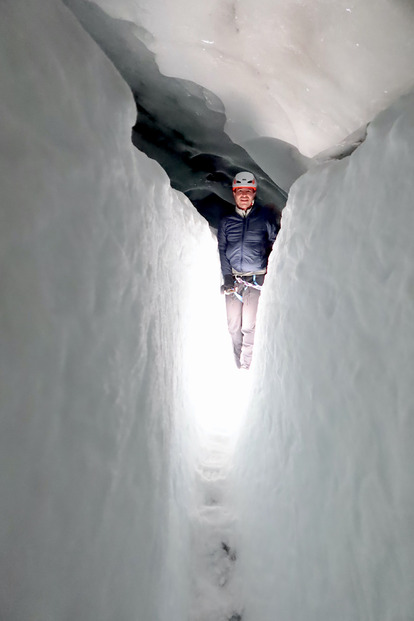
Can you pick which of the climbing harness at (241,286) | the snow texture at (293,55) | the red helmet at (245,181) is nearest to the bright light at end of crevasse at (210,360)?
the climbing harness at (241,286)

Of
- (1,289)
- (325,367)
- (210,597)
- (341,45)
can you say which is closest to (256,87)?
(341,45)

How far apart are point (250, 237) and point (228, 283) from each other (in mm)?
634

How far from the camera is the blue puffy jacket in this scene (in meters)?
4.30

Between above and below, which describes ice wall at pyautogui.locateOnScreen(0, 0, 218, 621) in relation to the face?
below

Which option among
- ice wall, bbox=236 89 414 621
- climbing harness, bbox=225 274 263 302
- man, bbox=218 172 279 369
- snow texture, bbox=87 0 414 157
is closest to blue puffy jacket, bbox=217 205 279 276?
man, bbox=218 172 279 369

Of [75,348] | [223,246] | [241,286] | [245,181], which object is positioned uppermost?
[245,181]

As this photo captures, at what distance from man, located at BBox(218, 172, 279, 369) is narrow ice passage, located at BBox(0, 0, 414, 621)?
1948mm

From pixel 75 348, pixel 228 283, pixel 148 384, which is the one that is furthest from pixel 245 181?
pixel 75 348

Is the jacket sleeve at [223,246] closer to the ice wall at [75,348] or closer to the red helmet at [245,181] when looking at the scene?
the red helmet at [245,181]

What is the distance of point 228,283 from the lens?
465cm

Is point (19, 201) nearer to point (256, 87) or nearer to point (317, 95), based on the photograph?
point (317, 95)

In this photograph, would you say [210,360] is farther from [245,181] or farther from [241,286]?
[245,181]

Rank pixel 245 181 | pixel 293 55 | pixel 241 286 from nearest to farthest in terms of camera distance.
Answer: pixel 293 55 → pixel 245 181 → pixel 241 286

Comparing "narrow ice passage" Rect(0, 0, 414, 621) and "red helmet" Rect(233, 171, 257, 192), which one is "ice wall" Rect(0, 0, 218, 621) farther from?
"red helmet" Rect(233, 171, 257, 192)
